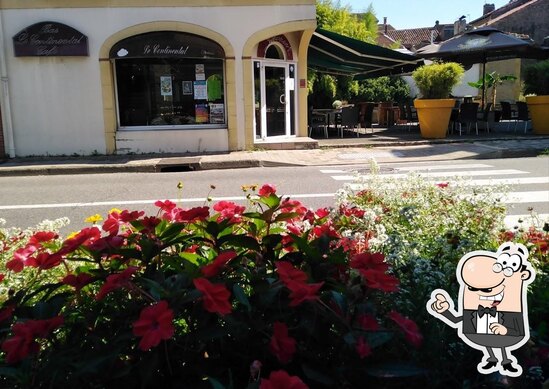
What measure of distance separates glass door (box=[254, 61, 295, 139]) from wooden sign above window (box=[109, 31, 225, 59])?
1.79 meters

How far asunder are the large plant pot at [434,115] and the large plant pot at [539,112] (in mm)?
2824

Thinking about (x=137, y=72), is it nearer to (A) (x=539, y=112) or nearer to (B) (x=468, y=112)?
(B) (x=468, y=112)

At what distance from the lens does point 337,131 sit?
20.2 m

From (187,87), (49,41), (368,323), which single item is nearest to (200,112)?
(187,87)

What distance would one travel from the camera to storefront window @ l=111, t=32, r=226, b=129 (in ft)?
46.3

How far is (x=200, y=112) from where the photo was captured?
14.9 metres

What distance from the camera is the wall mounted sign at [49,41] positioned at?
13.7 m

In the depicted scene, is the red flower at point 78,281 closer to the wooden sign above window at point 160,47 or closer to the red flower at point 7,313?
the red flower at point 7,313

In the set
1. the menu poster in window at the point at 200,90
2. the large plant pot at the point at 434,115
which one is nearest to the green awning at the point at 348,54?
the large plant pot at the point at 434,115

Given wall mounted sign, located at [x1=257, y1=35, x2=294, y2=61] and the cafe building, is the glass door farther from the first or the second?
wall mounted sign, located at [x1=257, y1=35, x2=294, y2=61]

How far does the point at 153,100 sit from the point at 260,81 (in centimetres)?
301

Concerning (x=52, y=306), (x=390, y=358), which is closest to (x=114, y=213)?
(x=52, y=306)

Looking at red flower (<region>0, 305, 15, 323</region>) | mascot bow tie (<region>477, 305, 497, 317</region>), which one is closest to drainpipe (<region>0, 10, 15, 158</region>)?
red flower (<region>0, 305, 15, 323</region>)

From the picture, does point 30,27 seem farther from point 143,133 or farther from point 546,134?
point 546,134
